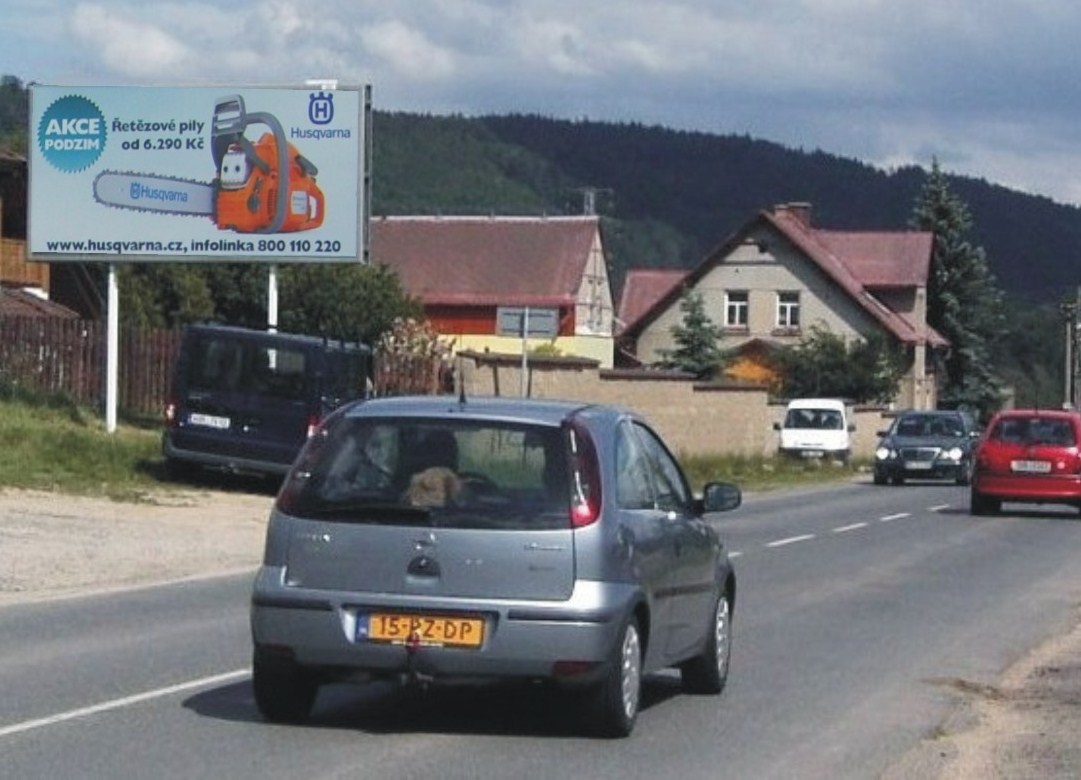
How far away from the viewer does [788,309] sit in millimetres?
93562

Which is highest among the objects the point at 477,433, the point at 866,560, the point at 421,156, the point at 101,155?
the point at 421,156

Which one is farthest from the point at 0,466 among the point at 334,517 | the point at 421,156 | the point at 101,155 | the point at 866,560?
the point at 421,156

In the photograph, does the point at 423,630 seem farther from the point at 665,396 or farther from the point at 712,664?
the point at 665,396

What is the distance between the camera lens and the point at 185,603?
1850cm

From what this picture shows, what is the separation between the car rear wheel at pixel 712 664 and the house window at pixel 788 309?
8029 centimetres

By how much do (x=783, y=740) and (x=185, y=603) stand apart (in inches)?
315

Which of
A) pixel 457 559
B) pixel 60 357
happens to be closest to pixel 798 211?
pixel 60 357

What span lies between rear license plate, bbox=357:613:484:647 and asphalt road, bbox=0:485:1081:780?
0.49 metres

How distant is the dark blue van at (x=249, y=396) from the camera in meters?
31.7

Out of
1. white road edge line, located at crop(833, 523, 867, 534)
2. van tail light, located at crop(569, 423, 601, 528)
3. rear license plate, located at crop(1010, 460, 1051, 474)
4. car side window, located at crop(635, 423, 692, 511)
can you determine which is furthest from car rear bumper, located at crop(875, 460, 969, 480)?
van tail light, located at crop(569, 423, 601, 528)

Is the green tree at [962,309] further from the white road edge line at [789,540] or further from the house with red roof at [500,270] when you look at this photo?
the white road edge line at [789,540]

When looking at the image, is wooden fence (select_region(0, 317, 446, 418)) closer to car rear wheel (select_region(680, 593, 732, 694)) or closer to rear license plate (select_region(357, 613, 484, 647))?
car rear wheel (select_region(680, 593, 732, 694))

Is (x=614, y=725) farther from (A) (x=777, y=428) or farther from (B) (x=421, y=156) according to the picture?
(B) (x=421, y=156)

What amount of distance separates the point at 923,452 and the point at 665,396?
19.6 feet
